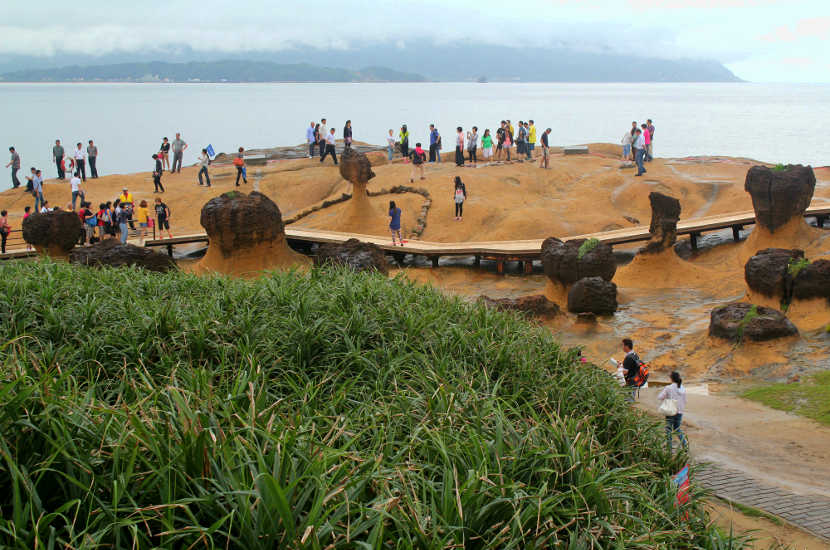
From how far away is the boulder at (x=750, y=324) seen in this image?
12.7 metres

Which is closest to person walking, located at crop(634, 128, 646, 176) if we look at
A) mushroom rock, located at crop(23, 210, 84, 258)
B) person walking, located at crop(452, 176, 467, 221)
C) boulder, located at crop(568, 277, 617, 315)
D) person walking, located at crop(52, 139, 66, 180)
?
person walking, located at crop(452, 176, 467, 221)

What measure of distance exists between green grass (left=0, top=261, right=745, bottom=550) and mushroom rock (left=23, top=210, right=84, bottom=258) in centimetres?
952

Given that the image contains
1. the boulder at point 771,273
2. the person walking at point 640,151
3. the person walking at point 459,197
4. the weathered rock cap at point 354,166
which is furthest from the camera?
the person walking at point 640,151

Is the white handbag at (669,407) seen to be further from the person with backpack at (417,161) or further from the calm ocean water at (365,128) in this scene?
the calm ocean water at (365,128)

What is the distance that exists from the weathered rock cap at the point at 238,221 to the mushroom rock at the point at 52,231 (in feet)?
9.61

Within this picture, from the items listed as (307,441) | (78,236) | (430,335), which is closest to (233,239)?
(78,236)

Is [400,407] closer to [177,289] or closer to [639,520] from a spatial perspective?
[639,520]

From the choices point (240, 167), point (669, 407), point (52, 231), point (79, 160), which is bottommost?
point (669, 407)

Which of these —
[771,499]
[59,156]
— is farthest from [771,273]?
[59,156]

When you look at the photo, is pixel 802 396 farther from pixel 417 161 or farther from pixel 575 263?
pixel 417 161

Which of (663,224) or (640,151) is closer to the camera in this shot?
(663,224)

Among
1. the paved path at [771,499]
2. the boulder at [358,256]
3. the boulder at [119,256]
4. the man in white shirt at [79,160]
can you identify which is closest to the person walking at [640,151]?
the boulder at [358,256]

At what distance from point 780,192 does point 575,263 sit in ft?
19.5

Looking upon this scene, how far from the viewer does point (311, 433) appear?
187 inches
